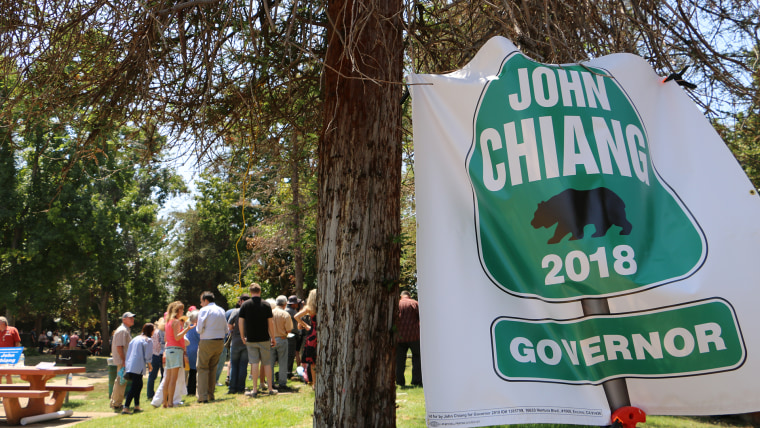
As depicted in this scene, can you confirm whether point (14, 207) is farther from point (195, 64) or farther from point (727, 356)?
point (727, 356)

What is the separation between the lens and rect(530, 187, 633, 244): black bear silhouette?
2.72 m

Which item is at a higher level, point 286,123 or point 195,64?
point 195,64

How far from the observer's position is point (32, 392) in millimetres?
8195

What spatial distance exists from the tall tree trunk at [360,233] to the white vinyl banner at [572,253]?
0.37 meters

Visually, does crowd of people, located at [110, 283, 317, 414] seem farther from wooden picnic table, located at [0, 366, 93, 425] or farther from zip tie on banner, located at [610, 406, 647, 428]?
zip tie on banner, located at [610, 406, 647, 428]

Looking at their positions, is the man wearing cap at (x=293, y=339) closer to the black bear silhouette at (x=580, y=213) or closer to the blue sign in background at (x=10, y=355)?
the blue sign in background at (x=10, y=355)

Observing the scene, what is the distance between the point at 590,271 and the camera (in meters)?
2.64

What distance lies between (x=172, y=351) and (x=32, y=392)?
6.39 ft

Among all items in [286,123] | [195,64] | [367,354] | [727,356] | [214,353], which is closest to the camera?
[727,356]

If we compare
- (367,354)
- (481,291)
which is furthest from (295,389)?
(481,291)

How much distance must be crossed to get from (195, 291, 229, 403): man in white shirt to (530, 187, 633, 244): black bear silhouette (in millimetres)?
7278

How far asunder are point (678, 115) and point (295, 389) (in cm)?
812

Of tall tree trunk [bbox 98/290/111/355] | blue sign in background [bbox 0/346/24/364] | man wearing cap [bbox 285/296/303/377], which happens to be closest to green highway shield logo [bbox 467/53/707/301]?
man wearing cap [bbox 285/296/303/377]

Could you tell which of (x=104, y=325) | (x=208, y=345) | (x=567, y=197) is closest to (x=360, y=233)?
(x=567, y=197)
